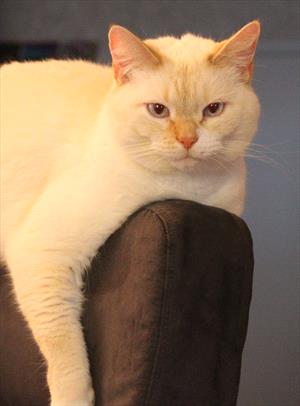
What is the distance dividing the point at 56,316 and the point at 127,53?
440 millimetres

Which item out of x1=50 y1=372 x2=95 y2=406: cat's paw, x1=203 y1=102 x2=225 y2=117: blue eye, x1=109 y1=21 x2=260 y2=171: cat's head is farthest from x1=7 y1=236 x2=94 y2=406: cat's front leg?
x1=203 y1=102 x2=225 y2=117: blue eye

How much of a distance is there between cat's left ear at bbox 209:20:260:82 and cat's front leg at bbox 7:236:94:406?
423 millimetres

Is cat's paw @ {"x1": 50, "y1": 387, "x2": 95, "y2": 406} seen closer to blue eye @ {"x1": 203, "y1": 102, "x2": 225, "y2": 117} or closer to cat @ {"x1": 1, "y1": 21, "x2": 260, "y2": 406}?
cat @ {"x1": 1, "y1": 21, "x2": 260, "y2": 406}

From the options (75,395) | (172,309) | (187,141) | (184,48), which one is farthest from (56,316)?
(184,48)

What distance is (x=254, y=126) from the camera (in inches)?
42.6

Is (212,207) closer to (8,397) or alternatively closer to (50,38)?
(8,397)

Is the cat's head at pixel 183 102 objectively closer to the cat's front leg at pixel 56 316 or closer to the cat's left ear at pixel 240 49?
the cat's left ear at pixel 240 49

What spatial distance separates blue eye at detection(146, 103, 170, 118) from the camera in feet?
3.38

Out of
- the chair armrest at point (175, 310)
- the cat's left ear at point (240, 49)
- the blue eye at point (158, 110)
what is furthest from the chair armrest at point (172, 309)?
the cat's left ear at point (240, 49)

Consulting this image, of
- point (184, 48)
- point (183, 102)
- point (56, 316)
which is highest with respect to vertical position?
point (184, 48)

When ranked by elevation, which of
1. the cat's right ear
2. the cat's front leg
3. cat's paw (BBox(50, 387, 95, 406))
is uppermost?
the cat's right ear

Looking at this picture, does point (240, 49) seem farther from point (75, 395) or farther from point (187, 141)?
point (75, 395)

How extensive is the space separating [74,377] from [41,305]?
0.13m

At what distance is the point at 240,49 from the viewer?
40.8 inches
